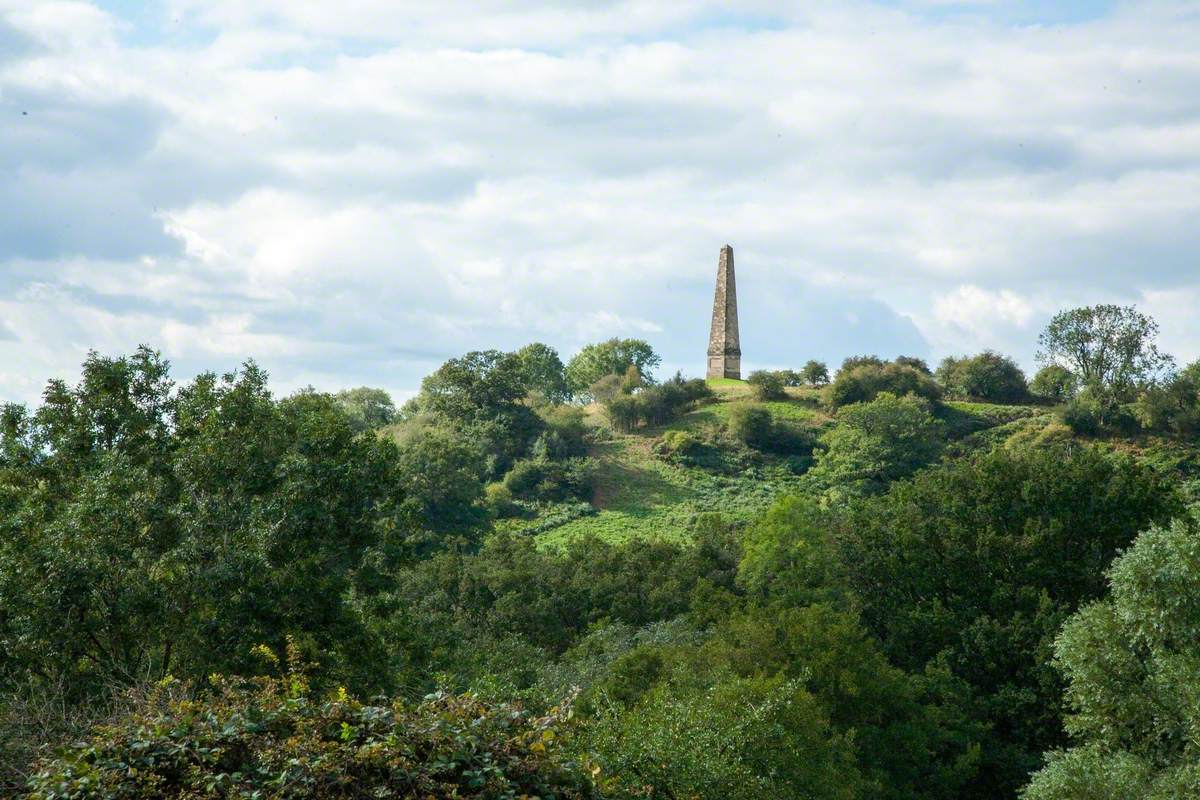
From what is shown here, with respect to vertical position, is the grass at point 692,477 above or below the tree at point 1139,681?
above

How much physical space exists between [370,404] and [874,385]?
4565cm

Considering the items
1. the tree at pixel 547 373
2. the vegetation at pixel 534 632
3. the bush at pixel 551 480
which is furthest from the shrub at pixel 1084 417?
the tree at pixel 547 373

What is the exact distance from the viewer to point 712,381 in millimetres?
108875

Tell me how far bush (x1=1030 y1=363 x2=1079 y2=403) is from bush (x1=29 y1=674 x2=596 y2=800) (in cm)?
8985

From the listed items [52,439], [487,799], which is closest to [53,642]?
[52,439]

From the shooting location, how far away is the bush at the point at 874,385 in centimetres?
9669

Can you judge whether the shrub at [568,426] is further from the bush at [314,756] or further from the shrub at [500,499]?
the bush at [314,756]

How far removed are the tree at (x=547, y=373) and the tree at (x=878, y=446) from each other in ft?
147

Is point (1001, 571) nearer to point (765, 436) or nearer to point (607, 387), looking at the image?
point (765, 436)

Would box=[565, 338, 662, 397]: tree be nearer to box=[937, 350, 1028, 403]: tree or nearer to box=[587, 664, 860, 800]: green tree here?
box=[937, 350, 1028, 403]: tree

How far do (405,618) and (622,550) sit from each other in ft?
76.8

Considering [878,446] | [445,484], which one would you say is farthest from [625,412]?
[445,484]

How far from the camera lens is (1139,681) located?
27141 mm

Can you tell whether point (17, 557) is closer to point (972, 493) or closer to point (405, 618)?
point (405, 618)
